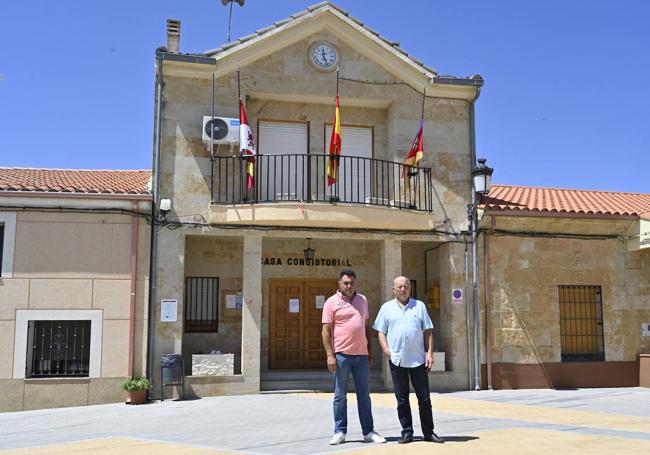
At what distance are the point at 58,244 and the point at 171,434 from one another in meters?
5.48

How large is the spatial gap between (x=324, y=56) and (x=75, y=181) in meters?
5.71

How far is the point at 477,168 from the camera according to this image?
1380cm

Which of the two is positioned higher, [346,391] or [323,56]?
[323,56]

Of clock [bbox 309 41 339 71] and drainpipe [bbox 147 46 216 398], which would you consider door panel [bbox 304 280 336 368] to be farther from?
clock [bbox 309 41 339 71]

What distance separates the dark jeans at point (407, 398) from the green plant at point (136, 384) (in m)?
6.32

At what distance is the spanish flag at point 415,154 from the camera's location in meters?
13.6

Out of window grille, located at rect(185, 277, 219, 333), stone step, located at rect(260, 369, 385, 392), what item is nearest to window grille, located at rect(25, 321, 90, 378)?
window grille, located at rect(185, 277, 219, 333)

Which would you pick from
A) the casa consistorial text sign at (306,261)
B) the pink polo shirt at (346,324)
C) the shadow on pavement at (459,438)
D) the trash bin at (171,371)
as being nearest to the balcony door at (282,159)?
the casa consistorial text sign at (306,261)

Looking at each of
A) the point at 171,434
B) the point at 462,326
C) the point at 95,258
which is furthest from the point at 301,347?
the point at 171,434

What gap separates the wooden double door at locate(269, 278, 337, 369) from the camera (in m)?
14.9

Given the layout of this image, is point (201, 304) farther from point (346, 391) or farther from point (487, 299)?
point (346, 391)

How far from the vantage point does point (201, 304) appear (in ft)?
47.5

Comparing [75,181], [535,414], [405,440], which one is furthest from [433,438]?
[75,181]

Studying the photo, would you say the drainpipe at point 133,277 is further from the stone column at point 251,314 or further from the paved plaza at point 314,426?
the stone column at point 251,314
